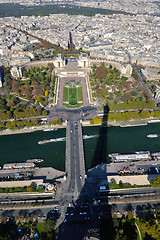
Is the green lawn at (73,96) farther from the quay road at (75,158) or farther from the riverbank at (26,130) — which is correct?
the riverbank at (26,130)

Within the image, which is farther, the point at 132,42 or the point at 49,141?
the point at 132,42

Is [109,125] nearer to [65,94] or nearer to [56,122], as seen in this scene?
[56,122]

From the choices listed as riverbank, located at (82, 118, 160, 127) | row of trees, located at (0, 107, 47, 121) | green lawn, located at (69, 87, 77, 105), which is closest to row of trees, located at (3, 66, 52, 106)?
row of trees, located at (0, 107, 47, 121)

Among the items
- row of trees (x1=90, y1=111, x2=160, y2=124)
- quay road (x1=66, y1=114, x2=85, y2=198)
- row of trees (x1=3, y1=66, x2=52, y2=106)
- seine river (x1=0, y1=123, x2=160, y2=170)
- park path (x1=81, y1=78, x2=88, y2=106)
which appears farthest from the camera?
row of trees (x1=3, y1=66, x2=52, y2=106)

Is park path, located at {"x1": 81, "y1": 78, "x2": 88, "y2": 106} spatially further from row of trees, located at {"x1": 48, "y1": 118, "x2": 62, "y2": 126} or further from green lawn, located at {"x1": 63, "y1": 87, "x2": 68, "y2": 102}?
row of trees, located at {"x1": 48, "y1": 118, "x2": 62, "y2": 126}

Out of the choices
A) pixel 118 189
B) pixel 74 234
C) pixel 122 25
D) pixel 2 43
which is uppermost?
pixel 122 25

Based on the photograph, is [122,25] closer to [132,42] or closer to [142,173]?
[132,42]

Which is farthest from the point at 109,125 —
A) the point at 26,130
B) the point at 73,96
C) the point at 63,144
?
the point at 26,130

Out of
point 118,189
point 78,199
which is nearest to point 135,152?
point 118,189
